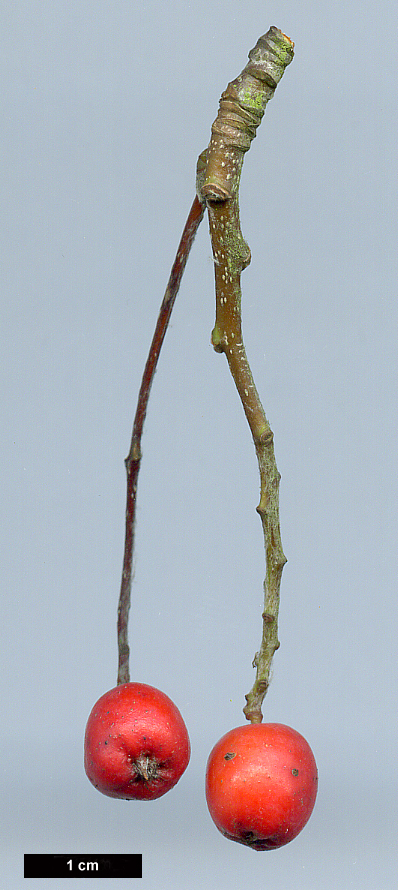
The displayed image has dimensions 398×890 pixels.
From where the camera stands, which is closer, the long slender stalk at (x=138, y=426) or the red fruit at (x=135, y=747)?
the red fruit at (x=135, y=747)

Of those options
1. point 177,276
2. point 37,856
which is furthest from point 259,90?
point 37,856

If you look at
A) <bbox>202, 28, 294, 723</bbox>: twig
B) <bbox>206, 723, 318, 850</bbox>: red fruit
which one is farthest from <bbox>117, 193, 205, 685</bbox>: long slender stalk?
<bbox>206, 723, 318, 850</bbox>: red fruit

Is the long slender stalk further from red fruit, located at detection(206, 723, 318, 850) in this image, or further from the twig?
red fruit, located at detection(206, 723, 318, 850)

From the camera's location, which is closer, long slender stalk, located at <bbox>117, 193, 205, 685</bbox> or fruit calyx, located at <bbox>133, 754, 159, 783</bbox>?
fruit calyx, located at <bbox>133, 754, 159, 783</bbox>

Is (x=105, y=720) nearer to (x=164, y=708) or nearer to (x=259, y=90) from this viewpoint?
(x=164, y=708)

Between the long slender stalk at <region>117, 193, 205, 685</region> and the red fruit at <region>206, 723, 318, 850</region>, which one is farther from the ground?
the long slender stalk at <region>117, 193, 205, 685</region>

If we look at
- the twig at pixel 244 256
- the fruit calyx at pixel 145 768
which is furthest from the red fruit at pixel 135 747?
the twig at pixel 244 256

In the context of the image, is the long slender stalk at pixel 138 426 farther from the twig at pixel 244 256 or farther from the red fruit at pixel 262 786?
the red fruit at pixel 262 786
